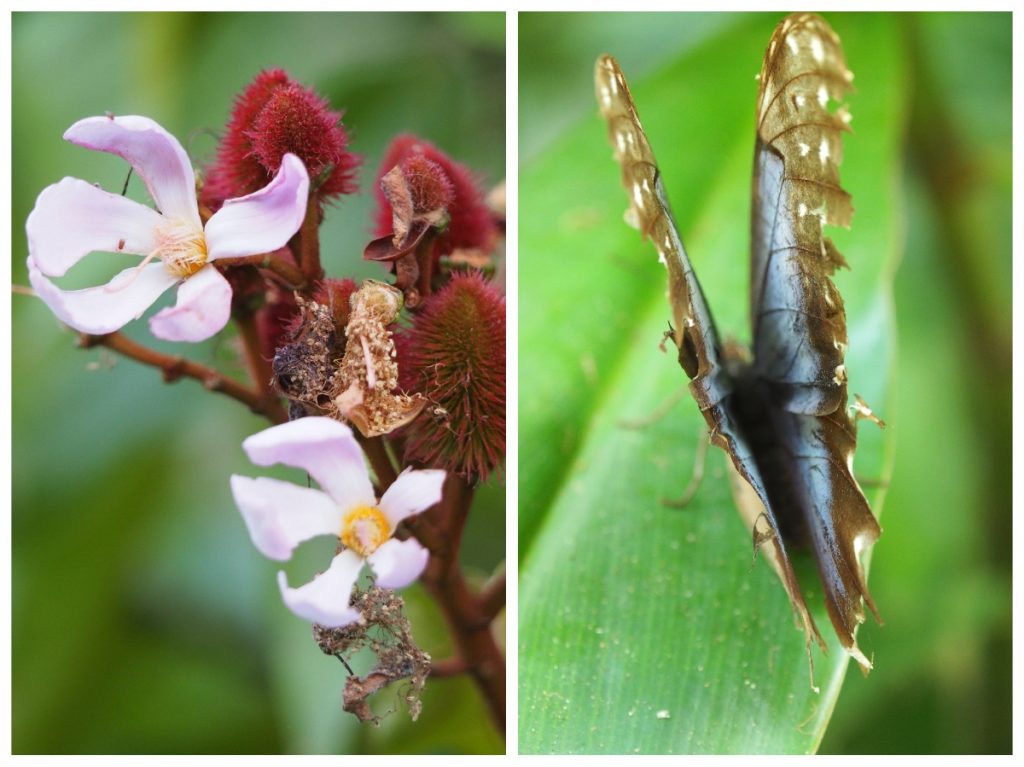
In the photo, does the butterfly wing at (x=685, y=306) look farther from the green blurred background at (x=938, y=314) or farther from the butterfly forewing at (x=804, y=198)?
the green blurred background at (x=938, y=314)

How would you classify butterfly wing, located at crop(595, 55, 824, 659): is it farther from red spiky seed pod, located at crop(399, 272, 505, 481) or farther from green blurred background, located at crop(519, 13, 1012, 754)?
green blurred background, located at crop(519, 13, 1012, 754)

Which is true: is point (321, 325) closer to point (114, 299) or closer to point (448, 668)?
point (114, 299)

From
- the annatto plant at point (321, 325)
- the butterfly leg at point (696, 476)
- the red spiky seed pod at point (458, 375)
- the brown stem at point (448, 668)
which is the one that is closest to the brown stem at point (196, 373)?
the annatto plant at point (321, 325)

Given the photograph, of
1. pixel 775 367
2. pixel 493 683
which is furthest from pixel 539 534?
pixel 775 367

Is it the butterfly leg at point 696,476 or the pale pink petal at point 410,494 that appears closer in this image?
the pale pink petal at point 410,494

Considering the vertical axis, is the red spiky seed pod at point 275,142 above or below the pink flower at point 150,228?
above

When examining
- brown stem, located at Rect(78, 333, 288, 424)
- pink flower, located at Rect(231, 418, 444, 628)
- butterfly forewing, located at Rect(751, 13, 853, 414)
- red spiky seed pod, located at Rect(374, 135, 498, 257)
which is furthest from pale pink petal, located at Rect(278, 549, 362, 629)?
butterfly forewing, located at Rect(751, 13, 853, 414)
